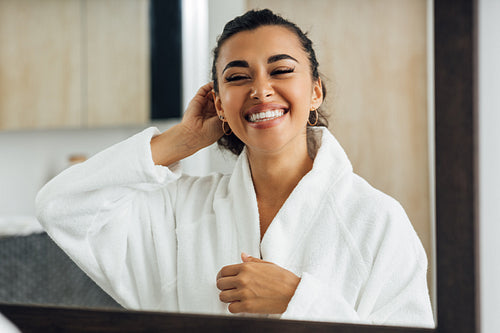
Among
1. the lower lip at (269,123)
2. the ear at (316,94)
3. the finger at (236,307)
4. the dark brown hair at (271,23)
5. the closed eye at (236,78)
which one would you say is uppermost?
the dark brown hair at (271,23)

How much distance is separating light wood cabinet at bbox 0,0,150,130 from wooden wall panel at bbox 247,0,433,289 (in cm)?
21

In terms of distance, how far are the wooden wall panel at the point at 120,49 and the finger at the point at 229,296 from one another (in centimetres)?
25

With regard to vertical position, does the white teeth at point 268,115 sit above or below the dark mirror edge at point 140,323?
above

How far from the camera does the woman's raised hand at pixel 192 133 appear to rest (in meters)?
0.45

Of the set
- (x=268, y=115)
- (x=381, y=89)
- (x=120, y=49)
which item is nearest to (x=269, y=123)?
(x=268, y=115)

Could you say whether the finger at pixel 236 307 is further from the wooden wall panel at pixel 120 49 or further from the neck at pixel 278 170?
the wooden wall panel at pixel 120 49

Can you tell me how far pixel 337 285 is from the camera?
0.41m

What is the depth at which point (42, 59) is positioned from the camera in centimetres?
56

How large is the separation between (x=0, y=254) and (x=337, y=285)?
1.43ft

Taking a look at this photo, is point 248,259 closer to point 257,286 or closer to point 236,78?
point 257,286

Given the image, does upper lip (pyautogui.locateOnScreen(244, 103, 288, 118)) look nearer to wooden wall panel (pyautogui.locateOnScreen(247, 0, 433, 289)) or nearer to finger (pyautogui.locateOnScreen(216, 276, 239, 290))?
wooden wall panel (pyautogui.locateOnScreen(247, 0, 433, 289))

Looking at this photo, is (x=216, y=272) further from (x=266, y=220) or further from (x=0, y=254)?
(x=0, y=254)

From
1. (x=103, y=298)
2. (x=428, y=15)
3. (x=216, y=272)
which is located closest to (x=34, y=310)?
(x=103, y=298)

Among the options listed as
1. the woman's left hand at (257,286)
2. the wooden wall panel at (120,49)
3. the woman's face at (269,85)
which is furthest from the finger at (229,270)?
the wooden wall panel at (120,49)
